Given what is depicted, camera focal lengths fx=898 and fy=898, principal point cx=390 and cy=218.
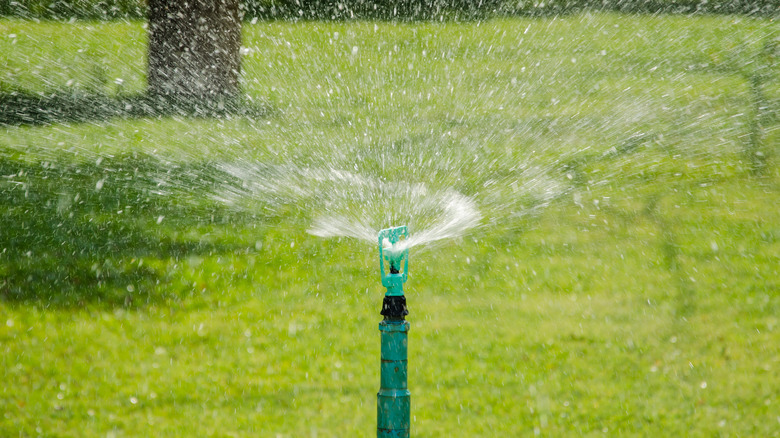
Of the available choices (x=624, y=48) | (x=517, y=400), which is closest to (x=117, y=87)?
(x=624, y=48)

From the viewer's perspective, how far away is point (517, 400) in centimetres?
427

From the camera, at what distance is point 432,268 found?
615 cm

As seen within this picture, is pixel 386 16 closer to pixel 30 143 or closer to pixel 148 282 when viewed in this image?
pixel 30 143

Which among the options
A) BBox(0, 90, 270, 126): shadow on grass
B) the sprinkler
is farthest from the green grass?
the sprinkler

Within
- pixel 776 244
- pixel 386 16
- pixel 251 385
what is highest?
pixel 251 385

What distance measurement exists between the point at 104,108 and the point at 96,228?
4.33 m

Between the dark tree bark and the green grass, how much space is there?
0.68m

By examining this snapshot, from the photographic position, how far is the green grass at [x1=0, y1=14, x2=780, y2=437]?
4246 mm

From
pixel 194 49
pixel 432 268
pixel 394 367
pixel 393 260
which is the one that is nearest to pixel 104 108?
pixel 194 49

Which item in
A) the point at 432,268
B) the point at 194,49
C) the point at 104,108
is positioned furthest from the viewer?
the point at 104,108

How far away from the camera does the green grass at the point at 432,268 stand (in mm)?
4246

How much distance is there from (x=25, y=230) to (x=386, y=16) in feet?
32.5

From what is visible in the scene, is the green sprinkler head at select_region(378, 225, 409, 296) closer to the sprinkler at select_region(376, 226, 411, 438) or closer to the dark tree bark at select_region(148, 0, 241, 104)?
the sprinkler at select_region(376, 226, 411, 438)

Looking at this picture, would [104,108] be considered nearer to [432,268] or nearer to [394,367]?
[432,268]
